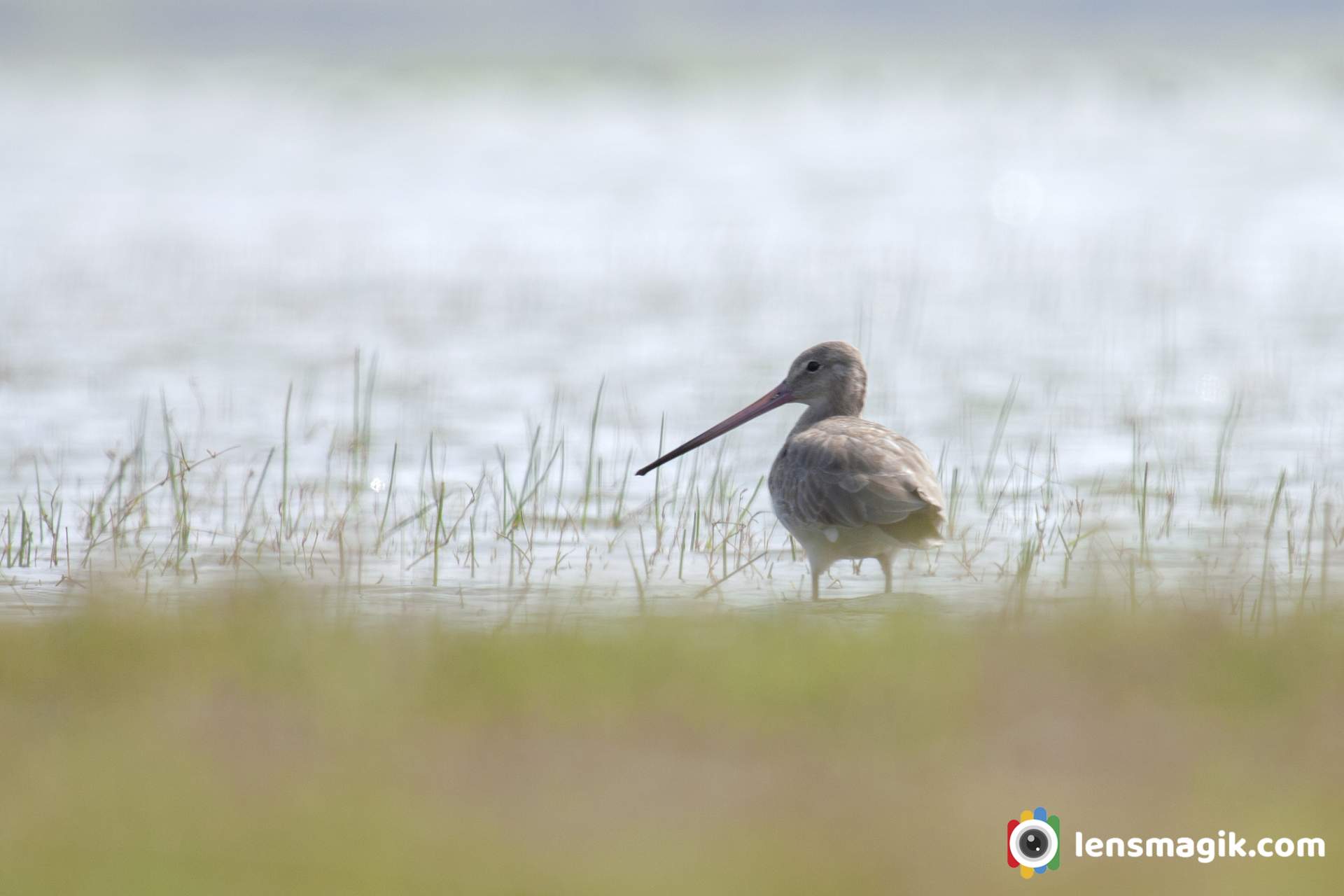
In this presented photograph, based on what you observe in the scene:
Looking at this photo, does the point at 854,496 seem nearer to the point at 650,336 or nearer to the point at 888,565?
the point at 888,565

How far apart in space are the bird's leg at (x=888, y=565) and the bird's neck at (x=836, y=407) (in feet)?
4.95

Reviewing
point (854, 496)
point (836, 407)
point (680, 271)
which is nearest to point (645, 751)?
point (854, 496)

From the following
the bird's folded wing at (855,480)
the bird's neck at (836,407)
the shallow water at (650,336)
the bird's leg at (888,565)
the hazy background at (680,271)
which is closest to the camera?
the bird's folded wing at (855,480)

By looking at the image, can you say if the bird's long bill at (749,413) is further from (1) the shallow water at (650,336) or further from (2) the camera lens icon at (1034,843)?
(2) the camera lens icon at (1034,843)

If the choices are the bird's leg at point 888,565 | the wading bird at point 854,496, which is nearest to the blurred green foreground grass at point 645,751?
the wading bird at point 854,496

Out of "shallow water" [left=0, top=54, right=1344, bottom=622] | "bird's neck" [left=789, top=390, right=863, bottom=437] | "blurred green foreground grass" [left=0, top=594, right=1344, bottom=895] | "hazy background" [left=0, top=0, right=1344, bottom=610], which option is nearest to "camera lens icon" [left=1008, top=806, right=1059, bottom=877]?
"blurred green foreground grass" [left=0, top=594, right=1344, bottom=895]

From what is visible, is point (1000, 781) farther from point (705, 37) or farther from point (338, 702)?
point (705, 37)

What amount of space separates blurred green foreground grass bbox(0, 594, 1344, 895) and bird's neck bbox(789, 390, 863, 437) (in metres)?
2.93

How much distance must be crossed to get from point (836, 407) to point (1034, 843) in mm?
5064

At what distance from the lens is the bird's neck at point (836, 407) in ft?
31.0

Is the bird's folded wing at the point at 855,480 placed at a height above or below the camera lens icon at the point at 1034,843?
above

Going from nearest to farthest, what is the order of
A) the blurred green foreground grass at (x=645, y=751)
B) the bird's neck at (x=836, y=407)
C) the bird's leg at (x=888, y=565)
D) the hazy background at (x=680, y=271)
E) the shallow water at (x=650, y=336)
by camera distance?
the blurred green foreground grass at (x=645, y=751)
the bird's leg at (x=888, y=565)
the shallow water at (x=650, y=336)
the bird's neck at (x=836, y=407)
the hazy background at (x=680, y=271)

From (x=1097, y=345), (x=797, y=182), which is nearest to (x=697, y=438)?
(x=1097, y=345)

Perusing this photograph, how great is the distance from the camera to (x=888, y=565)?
26.3ft
